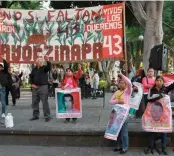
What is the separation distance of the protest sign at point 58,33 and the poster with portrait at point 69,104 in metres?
1.32

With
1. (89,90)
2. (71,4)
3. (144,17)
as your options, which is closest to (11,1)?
(71,4)

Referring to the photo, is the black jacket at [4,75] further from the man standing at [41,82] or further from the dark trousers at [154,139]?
the dark trousers at [154,139]

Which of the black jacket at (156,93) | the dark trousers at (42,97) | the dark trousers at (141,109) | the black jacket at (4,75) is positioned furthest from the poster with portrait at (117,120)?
the black jacket at (4,75)

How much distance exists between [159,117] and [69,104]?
2.79 metres

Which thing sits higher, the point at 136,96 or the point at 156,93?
the point at 156,93

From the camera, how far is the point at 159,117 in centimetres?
734

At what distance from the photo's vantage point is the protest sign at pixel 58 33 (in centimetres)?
1014

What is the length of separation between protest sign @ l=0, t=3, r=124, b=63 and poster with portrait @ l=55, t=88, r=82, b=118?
1317 mm

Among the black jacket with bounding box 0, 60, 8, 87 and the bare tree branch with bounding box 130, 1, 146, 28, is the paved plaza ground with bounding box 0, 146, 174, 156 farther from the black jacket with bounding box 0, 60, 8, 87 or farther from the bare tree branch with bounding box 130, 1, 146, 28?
the bare tree branch with bounding box 130, 1, 146, 28

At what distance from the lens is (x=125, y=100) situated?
7457 millimetres

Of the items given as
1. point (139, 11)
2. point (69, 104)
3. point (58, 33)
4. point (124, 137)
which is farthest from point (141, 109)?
point (139, 11)

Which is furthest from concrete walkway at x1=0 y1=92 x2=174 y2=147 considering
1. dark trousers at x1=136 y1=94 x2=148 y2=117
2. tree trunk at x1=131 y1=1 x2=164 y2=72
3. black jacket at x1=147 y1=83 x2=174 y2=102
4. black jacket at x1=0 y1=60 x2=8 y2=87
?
tree trunk at x1=131 y1=1 x2=164 y2=72

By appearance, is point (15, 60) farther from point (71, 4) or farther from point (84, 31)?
point (71, 4)

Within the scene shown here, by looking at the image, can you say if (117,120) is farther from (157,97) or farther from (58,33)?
(58,33)
